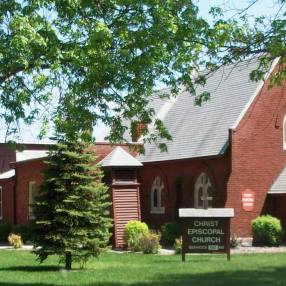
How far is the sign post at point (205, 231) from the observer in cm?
2161

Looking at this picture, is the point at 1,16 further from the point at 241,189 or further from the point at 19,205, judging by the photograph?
the point at 19,205

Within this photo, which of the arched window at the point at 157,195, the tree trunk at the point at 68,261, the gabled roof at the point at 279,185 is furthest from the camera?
the arched window at the point at 157,195

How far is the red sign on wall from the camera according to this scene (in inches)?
1177

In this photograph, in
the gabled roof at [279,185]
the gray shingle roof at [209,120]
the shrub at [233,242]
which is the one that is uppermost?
the gray shingle roof at [209,120]

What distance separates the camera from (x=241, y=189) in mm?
29875

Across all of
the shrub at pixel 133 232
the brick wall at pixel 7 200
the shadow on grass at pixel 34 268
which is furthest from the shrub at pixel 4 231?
the shadow on grass at pixel 34 268

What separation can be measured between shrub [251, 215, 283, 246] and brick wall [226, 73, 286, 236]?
1094mm

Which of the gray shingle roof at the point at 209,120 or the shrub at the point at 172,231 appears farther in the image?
the gray shingle roof at the point at 209,120

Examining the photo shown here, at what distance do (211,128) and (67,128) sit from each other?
61.1ft

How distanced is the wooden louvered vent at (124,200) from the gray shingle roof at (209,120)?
91.4 inches

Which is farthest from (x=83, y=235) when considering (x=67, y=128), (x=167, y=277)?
(x=67, y=128)

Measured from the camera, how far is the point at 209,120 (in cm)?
3234

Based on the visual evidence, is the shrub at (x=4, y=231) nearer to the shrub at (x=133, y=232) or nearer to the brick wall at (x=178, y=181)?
the brick wall at (x=178, y=181)

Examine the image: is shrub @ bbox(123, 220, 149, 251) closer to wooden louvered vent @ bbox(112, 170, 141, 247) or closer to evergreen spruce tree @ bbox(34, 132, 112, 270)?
wooden louvered vent @ bbox(112, 170, 141, 247)
